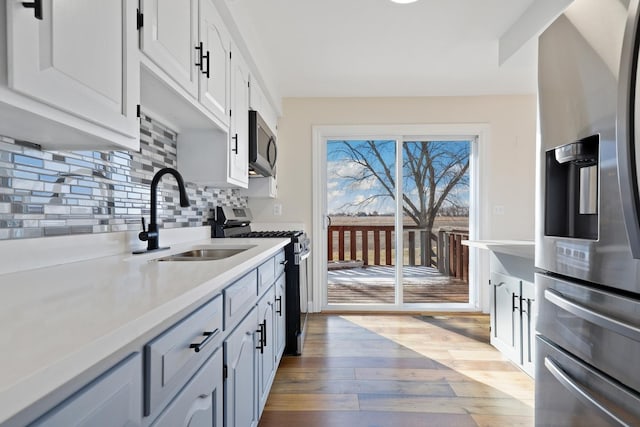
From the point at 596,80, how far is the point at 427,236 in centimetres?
299

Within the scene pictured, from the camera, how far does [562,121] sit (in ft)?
3.81

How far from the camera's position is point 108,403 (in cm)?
53

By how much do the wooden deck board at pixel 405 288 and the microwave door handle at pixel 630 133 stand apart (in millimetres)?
3112

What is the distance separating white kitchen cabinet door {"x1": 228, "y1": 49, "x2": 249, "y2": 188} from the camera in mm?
2174

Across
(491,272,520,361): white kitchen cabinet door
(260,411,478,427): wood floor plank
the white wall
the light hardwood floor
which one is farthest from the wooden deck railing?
(260,411,478,427): wood floor plank

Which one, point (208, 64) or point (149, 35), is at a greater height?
point (208, 64)

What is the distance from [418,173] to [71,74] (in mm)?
3459

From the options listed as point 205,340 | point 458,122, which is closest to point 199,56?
point 205,340

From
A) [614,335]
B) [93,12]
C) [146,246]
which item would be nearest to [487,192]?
[614,335]

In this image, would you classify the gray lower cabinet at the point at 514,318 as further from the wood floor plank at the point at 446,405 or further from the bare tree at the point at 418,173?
the bare tree at the point at 418,173

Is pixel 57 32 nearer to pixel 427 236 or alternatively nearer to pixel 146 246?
pixel 146 246

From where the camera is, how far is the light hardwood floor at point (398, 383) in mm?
1860

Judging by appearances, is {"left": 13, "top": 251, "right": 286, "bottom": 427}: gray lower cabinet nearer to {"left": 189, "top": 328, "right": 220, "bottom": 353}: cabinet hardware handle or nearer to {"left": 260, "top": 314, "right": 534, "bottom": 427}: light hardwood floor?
{"left": 189, "top": 328, "right": 220, "bottom": 353}: cabinet hardware handle

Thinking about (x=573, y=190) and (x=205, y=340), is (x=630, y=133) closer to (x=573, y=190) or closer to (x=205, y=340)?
(x=573, y=190)
